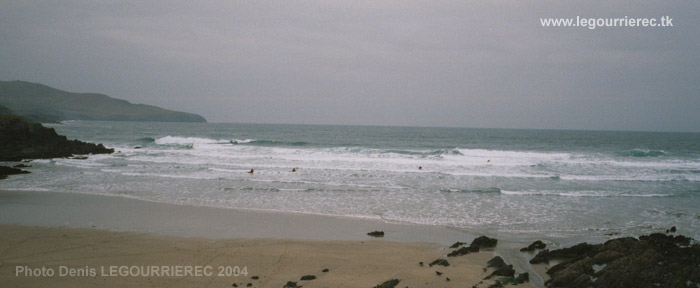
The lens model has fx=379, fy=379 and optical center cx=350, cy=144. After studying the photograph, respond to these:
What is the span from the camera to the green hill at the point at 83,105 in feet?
465

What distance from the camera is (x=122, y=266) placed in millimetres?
7004

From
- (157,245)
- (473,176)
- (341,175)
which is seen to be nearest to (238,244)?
(157,245)

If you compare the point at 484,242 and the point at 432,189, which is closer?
the point at 484,242

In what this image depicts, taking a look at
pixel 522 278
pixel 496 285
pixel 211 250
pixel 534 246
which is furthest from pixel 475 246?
pixel 211 250

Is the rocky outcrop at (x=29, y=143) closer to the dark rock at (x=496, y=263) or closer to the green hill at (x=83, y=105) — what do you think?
the dark rock at (x=496, y=263)

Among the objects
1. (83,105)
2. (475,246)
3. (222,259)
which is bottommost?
(222,259)

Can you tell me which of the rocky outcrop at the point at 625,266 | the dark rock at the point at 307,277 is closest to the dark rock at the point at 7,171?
the dark rock at the point at 307,277

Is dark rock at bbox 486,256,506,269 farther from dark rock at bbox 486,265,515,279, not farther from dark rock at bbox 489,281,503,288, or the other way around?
dark rock at bbox 489,281,503,288

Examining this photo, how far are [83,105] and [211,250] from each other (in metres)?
186

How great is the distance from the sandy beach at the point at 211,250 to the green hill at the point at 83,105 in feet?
503

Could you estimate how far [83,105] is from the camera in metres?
158

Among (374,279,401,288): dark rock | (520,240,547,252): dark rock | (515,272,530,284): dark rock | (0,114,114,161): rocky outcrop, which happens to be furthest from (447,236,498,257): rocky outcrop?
(0,114,114,161): rocky outcrop

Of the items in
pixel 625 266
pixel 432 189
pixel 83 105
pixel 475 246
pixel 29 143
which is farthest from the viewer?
pixel 83 105

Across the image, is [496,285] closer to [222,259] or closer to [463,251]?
[463,251]
